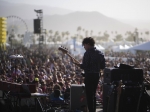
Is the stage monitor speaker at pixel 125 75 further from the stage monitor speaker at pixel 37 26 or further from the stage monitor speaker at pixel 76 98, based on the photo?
the stage monitor speaker at pixel 37 26

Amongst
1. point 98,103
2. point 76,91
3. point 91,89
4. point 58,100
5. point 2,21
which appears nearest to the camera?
point 91,89

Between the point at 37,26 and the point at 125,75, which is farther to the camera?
the point at 37,26

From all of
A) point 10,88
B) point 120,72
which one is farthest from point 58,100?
point 120,72

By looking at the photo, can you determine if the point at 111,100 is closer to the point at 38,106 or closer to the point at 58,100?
the point at 38,106

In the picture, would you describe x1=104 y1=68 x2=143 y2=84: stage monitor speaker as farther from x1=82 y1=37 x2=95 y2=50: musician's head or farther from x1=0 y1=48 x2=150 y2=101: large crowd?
x1=0 y1=48 x2=150 y2=101: large crowd

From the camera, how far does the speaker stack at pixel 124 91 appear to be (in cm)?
548

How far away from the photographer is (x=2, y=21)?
20.3 meters

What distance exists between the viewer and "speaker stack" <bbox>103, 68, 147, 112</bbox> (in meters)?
5.48

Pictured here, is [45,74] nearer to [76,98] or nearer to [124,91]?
[76,98]

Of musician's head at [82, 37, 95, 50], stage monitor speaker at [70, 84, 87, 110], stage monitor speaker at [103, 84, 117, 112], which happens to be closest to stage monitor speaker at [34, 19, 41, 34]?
stage monitor speaker at [70, 84, 87, 110]

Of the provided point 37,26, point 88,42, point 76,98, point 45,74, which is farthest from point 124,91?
point 37,26

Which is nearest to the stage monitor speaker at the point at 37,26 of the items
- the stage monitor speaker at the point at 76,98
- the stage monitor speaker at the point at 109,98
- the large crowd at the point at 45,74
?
the large crowd at the point at 45,74

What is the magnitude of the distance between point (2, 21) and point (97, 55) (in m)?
16.1

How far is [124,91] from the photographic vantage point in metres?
5.50
